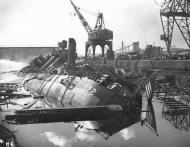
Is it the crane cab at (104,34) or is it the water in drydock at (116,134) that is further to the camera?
the crane cab at (104,34)

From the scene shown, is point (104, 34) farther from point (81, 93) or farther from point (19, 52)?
point (19, 52)

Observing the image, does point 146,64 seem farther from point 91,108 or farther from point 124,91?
point 91,108

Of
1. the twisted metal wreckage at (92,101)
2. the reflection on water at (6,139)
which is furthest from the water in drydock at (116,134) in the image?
the twisted metal wreckage at (92,101)

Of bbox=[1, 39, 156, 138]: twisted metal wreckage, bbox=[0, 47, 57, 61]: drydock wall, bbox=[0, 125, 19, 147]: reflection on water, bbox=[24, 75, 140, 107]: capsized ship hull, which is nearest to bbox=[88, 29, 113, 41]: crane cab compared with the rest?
bbox=[1, 39, 156, 138]: twisted metal wreckage

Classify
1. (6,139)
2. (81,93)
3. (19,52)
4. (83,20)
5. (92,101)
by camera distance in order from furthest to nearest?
(19,52), (83,20), (81,93), (92,101), (6,139)

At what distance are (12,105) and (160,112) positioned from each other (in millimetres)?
16256

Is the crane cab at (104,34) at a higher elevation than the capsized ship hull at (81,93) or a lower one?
higher

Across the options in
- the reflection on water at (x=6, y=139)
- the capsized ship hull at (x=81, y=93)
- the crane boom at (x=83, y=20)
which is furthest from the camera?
the crane boom at (x=83, y=20)

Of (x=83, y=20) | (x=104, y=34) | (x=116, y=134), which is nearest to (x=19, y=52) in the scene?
(x=83, y=20)

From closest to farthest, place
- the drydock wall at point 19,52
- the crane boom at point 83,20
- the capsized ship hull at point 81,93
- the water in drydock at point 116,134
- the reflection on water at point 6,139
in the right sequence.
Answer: the reflection on water at point 6,139, the water in drydock at point 116,134, the capsized ship hull at point 81,93, the crane boom at point 83,20, the drydock wall at point 19,52

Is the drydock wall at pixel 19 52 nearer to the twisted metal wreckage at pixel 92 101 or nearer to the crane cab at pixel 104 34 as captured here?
the crane cab at pixel 104 34

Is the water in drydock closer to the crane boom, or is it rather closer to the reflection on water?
the reflection on water

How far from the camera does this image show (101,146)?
21.0 metres

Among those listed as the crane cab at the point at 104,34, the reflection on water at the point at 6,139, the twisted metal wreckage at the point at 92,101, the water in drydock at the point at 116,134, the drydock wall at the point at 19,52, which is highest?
the crane cab at the point at 104,34
